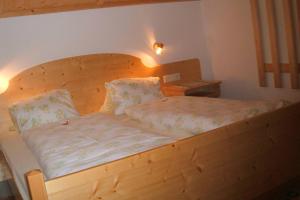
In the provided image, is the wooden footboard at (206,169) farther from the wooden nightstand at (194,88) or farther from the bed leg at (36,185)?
the wooden nightstand at (194,88)

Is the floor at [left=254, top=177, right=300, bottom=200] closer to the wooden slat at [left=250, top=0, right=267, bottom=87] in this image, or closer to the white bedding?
the white bedding

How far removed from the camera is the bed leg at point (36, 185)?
1408 mm

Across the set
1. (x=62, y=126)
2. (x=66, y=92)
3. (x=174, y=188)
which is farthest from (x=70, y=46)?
(x=174, y=188)

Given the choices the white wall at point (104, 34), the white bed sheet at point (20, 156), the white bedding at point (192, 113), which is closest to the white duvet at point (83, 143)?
the white bed sheet at point (20, 156)

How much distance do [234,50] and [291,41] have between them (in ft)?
2.81

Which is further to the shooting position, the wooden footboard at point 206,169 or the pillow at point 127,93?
the pillow at point 127,93

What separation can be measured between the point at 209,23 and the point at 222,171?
2673 millimetres

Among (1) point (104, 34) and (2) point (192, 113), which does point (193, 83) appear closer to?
(1) point (104, 34)

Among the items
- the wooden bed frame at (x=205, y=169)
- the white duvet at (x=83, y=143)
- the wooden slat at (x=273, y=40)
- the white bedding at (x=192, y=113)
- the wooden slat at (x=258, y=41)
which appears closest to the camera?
the wooden bed frame at (x=205, y=169)

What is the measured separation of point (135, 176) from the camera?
5.64 ft

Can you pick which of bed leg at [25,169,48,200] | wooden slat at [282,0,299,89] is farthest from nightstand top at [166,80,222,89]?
bed leg at [25,169,48,200]

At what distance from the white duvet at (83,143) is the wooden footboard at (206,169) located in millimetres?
279

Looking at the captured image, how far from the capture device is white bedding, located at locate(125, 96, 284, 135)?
242 cm

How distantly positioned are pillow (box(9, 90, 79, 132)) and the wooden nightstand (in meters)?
1.16
